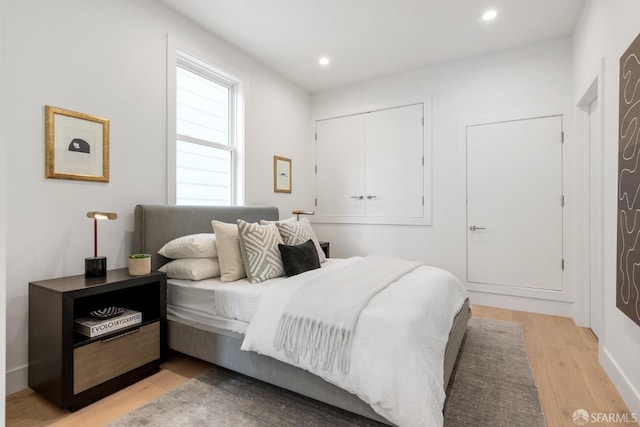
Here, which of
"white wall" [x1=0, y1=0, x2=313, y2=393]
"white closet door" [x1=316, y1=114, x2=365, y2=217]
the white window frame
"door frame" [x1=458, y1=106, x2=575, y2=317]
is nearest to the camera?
"white wall" [x1=0, y1=0, x2=313, y2=393]

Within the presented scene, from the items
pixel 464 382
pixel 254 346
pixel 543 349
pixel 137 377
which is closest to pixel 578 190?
pixel 543 349

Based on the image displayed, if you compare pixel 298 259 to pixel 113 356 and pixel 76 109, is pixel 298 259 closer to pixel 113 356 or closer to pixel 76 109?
pixel 113 356

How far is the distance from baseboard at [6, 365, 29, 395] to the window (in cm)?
152

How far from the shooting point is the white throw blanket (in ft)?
5.05

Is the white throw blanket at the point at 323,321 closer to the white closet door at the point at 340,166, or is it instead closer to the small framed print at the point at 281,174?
the small framed print at the point at 281,174

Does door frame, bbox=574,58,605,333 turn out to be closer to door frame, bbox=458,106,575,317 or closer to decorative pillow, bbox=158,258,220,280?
door frame, bbox=458,106,575,317

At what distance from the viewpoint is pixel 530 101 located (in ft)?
11.0

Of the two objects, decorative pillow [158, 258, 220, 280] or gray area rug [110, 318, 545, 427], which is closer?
gray area rug [110, 318, 545, 427]

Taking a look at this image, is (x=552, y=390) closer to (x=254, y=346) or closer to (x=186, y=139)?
(x=254, y=346)

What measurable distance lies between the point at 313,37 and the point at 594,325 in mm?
3727

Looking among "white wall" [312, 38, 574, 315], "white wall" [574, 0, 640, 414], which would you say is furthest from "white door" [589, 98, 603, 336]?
"white wall" [574, 0, 640, 414]

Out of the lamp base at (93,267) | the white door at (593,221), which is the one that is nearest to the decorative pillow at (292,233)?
the lamp base at (93,267)

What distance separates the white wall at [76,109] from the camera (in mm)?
1896

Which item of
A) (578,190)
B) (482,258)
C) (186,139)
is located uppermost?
(186,139)
